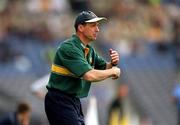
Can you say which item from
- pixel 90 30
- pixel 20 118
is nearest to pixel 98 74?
pixel 90 30

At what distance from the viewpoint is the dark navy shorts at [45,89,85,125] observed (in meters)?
9.29

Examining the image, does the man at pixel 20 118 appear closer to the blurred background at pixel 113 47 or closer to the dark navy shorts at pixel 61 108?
the dark navy shorts at pixel 61 108

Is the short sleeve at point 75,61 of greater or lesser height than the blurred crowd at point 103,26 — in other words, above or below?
above

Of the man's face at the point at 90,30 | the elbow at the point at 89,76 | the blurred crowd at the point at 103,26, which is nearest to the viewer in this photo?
the elbow at the point at 89,76

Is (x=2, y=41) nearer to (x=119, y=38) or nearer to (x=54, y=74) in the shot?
(x=119, y=38)

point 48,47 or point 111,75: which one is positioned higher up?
point 111,75

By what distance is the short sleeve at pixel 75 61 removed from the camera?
29.8 ft

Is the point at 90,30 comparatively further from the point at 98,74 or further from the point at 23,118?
the point at 23,118

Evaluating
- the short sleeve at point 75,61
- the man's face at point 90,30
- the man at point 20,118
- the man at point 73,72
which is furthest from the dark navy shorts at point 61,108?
the man at point 20,118

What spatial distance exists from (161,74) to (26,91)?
164 inches

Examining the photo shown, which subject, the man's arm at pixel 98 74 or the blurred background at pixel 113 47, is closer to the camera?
the man's arm at pixel 98 74

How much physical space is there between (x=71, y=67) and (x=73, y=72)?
0.06m

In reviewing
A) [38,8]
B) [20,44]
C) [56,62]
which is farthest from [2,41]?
[56,62]

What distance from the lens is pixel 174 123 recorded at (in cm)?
2055
